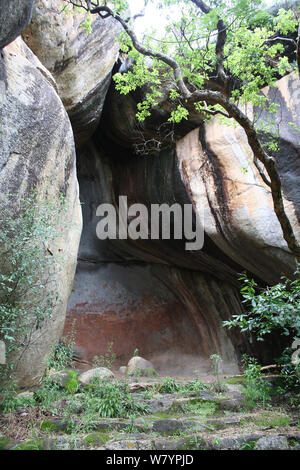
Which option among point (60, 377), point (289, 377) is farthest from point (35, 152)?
point (289, 377)

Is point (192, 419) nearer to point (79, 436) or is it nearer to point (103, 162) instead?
point (79, 436)

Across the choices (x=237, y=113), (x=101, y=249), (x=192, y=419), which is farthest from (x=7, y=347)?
(x=101, y=249)

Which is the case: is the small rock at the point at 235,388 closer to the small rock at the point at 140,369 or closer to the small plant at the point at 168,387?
the small plant at the point at 168,387

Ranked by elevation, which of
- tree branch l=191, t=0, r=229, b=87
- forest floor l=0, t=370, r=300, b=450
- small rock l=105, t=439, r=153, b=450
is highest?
tree branch l=191, t=0, r=229, b=87

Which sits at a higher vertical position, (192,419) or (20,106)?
(20,106)

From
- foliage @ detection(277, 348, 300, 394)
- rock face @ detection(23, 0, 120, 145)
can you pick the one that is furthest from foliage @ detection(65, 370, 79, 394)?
rock face @ detection(23, 0, 120, 145)

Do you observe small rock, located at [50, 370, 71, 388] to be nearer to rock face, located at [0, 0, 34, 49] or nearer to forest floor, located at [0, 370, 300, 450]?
forest floor, located at [0, 370, 300, 450]

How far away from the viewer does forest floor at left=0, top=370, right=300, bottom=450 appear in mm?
3533

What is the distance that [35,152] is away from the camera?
5121mm

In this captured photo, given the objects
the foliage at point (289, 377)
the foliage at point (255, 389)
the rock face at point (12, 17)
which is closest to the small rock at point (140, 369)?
the foliage at point (255, 389)

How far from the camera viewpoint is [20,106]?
195 inches

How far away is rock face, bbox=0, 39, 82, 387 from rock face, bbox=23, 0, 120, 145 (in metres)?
1.17

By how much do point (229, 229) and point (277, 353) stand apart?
10.4 ft

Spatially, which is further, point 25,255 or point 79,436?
point 25,255
